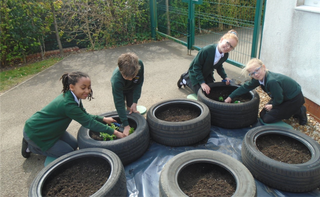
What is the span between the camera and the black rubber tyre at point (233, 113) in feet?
10.8

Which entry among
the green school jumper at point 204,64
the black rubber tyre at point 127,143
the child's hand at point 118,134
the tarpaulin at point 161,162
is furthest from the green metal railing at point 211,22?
the child's hand at point 118,134

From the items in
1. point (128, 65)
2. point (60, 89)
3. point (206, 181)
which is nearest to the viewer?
point (206, 181)

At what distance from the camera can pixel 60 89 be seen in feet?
17.8

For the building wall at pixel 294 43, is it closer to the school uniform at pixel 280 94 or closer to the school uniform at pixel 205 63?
the school uniform at pixel 280 94

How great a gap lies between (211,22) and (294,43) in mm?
3074

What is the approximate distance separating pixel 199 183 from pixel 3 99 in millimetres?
4710

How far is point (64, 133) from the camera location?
3.17m

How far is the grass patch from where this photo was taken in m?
5.93

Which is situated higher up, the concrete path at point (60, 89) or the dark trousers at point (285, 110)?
the dark trousers at point (285, 110)

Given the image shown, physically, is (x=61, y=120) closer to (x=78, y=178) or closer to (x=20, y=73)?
(x=78, y=178)

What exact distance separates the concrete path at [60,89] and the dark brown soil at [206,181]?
1.80m

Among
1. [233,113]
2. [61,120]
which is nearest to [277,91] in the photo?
[233,113]

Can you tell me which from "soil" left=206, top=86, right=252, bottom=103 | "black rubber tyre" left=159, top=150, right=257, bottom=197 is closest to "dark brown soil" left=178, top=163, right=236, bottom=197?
"black rubber tyre" left=159, top=150, right=257, bottom=197

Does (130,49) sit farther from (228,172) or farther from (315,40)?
(228,172)
